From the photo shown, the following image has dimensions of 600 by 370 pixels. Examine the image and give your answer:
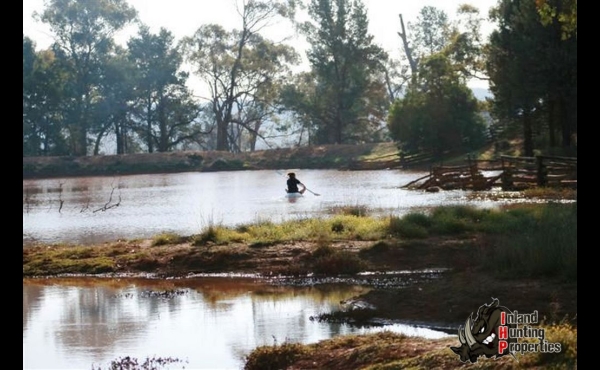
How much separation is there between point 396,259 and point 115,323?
6.74 meters

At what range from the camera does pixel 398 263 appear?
19.2 meters

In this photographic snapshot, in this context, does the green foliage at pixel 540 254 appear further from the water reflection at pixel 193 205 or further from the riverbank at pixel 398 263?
the water reflection at pixel 193 205

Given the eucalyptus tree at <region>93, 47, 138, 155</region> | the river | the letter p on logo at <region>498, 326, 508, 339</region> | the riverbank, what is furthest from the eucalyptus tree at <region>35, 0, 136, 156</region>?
the letter p on logo at <region>498, 326, 508, 339</region>

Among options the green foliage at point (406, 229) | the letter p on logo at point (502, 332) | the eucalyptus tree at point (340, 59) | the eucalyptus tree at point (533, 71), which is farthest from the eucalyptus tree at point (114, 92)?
the letter p on logo at point (502, 332)

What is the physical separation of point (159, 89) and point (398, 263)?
228ft

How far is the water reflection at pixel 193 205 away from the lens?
99.5 feet

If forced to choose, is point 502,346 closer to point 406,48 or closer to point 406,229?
point 406,229

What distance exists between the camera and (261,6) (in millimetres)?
89062

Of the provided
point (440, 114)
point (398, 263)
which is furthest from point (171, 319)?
point (440, 114)

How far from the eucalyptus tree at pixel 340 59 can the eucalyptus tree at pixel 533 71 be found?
96.3 ft

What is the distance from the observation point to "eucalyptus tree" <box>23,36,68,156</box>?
3162 inches
